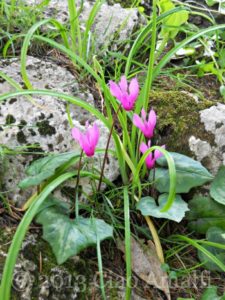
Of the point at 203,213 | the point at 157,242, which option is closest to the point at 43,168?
the point at 157,242

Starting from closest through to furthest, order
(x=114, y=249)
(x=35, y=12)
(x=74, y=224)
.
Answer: (x=74, y=224) → (x=114, y=249) → (x=35, y=12)

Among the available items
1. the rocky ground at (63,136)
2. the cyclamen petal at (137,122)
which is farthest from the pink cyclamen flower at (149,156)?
the rocky ground at (63,136)

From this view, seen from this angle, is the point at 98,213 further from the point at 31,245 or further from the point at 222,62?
the point at 222,62

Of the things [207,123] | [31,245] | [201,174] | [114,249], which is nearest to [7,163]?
[31,245]

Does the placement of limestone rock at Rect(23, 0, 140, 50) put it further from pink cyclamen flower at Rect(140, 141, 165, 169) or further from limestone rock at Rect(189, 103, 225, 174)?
pink cyclamen flower at Rect(140, 141, 165, 169)

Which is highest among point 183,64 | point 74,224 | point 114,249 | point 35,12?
point 35,12

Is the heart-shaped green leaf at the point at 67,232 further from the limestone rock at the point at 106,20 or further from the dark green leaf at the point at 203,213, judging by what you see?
the limestone rock at the point at 106,20
